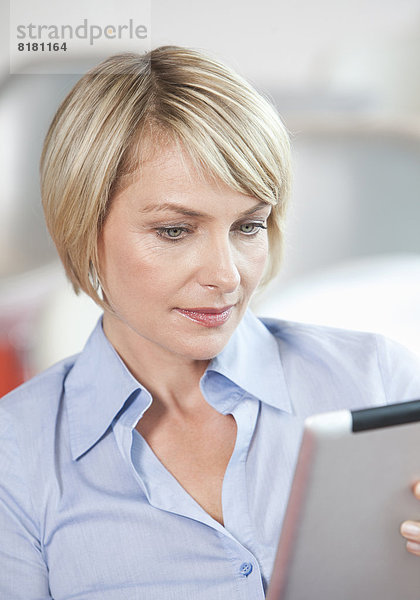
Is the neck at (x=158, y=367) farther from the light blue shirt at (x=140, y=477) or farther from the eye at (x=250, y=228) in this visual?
the eye at (x=250, y=228)

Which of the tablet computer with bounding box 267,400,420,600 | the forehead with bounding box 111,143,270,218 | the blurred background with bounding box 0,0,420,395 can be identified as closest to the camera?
the tablet computer with bounding box 267,400,420,600

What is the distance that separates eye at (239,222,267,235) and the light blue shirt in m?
0.20

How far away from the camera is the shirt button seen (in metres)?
1.03

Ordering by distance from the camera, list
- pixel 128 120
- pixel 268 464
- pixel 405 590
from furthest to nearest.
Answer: pixel 268 464, pixel 128 120, pixel 405 590

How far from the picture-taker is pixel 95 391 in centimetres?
114

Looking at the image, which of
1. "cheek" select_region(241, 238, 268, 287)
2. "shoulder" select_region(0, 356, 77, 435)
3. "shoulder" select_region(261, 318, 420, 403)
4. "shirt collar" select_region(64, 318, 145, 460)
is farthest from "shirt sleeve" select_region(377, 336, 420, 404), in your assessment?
"shoulder" select_region(0, 356, 77, 435)

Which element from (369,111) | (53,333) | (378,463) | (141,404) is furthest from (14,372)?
(378,463)

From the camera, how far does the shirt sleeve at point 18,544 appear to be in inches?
41.2

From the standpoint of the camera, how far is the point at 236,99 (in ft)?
3.36

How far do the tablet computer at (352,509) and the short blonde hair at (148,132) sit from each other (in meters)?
0.41

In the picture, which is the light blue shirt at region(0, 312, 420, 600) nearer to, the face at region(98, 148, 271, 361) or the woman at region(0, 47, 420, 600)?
the woman at region(0, 47, 420, 600)

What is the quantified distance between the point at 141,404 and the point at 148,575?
238 mm

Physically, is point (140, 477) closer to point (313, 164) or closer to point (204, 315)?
point (204, 315)

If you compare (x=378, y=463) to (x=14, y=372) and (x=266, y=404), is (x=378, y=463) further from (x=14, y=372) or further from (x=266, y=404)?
(x=14, y=372)
